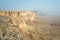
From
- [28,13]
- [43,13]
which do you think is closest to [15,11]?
[28,13]

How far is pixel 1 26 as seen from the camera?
2041cm

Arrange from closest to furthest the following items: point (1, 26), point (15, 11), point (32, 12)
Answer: point (1, 26)
point (15, 11)
point (32, 12)

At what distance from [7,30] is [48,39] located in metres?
8.60

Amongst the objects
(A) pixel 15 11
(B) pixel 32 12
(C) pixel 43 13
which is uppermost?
(A) pixel 15 11

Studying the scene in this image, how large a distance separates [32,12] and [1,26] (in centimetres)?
3074

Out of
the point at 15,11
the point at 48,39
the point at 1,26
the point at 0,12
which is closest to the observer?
the point at 1,26

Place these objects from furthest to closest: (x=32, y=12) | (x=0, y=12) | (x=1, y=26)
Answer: (x=32, y=12)
(x=0, y=12)
(x=1, y=26)

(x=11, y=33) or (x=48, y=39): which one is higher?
(x=11, y=33)

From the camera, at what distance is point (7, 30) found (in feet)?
65.6

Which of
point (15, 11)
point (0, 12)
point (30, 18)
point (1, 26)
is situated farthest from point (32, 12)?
point (1, 26)

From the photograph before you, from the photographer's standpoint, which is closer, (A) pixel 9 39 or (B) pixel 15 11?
(A) pixel 9 39

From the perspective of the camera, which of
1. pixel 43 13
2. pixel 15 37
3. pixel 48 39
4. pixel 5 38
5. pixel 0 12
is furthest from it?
pixel 43 13

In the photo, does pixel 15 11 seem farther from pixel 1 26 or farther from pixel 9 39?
pixel 9 39

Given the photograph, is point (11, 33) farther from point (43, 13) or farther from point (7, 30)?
point (43, 13)
